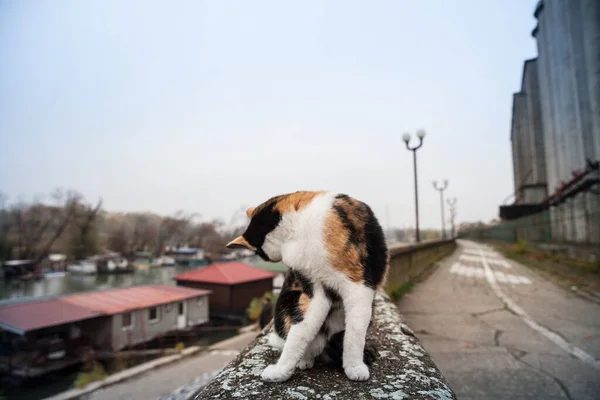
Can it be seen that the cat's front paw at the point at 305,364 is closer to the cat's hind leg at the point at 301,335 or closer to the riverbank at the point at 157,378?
the cat's hind leg at the point at 301,335

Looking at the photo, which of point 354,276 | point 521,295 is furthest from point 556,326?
point 354,276

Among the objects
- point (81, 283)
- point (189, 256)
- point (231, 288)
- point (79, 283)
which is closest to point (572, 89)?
point (231, 288)

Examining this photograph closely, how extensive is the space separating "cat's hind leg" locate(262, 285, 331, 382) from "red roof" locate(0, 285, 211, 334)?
61.1ft

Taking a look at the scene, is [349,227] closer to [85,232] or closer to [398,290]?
[398,290]

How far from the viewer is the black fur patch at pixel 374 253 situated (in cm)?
127

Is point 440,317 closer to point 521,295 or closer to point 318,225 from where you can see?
point 521,295

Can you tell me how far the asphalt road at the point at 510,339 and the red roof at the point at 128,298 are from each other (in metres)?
17.7

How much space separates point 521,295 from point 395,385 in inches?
276

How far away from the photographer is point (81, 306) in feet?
58.1

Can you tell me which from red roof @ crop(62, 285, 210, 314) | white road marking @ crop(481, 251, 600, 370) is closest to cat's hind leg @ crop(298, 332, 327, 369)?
white road marking @ crop(481, 251, 600, 370)

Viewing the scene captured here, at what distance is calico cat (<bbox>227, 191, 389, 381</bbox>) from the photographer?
1.21 meters

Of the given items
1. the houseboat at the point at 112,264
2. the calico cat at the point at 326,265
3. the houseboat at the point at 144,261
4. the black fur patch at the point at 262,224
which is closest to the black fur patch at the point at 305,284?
the calico cat at the point at 326,265

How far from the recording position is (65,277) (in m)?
42.2

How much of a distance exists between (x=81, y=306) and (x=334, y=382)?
21.4m
